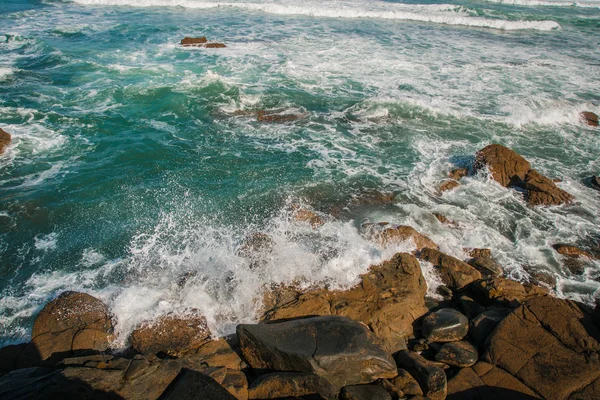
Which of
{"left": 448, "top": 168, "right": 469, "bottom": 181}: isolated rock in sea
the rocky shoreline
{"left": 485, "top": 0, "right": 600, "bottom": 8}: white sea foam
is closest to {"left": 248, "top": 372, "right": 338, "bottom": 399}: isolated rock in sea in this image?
the rocky shoreline

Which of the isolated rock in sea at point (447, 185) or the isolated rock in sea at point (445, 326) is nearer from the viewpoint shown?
the isolated rock in sea at point (445, 326)

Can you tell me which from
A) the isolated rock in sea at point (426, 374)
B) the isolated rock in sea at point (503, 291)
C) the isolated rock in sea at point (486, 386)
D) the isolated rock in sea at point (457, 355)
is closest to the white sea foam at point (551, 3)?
the isolated rock in sea at point (503, 291)

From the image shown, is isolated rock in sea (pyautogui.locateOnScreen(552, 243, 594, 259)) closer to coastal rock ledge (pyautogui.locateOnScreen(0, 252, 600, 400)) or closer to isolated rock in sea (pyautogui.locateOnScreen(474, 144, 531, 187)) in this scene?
coastal rock ledge (pyautogui.locateOnScreen(0, 252, 600, 400))

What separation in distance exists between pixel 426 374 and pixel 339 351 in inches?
46.0

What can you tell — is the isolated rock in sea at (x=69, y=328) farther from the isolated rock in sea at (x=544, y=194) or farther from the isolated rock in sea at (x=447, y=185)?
the isolated rock in sea at (x=544, y=194)

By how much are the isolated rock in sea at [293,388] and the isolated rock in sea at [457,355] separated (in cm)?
173

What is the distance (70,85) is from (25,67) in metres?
4.02

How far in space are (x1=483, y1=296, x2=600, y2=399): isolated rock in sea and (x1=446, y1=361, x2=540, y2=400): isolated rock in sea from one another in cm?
10

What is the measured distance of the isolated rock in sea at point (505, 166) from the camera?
9617mm

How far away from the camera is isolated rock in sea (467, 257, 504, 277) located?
6.86m

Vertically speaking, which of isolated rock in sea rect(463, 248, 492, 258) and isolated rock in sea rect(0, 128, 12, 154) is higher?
isolated rock in sea rect(0, 128, 12, 154)

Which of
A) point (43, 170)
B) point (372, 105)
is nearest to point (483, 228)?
point (372, 105)

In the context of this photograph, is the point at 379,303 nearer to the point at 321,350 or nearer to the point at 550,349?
the point at 321,350

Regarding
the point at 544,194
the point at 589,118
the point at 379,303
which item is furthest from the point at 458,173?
the point at 589,118
